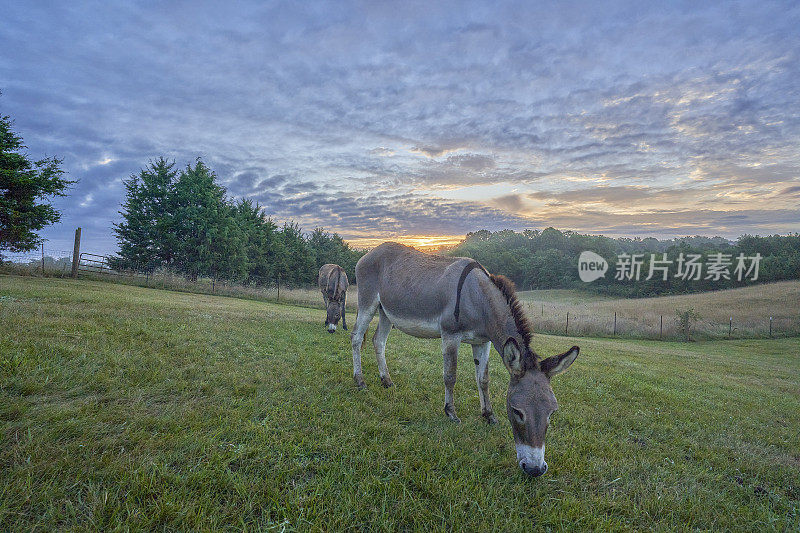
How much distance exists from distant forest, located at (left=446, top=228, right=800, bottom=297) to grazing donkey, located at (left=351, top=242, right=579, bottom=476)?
162 feet

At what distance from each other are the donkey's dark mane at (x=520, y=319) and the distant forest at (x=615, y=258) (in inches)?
1980

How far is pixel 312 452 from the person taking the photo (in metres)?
3.15

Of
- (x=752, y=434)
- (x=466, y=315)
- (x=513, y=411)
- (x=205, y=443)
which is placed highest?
(x=466, y=315)

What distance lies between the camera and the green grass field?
7.52 ft

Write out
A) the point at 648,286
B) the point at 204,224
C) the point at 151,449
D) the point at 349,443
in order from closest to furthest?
1. the point at 151,449
2. the point at 349,443
3. the point at 204,224
4. the point at 648,286

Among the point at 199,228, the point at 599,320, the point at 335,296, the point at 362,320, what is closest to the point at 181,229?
the point at 199,228

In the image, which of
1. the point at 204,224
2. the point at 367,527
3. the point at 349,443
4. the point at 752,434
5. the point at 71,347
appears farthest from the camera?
the point at 204,224

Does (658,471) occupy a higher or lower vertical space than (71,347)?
lower

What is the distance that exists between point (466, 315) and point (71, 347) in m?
6.16

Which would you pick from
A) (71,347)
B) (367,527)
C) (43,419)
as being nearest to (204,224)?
(71,347)

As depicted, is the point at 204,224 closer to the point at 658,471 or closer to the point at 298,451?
the point at 298,451

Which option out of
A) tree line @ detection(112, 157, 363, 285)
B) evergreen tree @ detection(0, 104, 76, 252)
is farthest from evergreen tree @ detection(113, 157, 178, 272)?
evergreen tree @ detection(0, 104, 76, 252)

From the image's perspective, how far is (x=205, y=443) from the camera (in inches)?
116

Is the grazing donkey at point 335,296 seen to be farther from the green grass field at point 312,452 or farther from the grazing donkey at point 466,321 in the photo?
the grazing donkey at point 466,321
